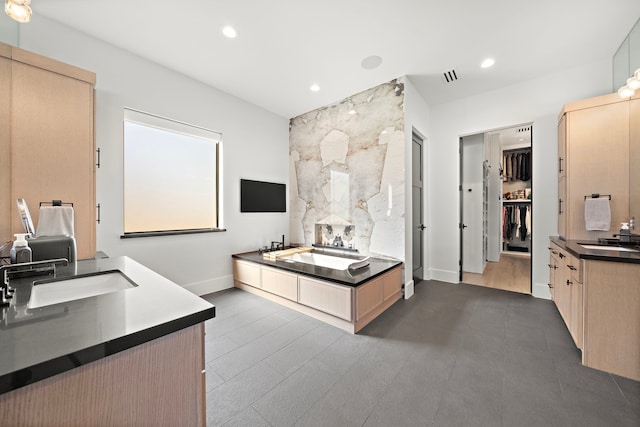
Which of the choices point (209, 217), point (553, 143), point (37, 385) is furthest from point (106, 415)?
point (553, 143)

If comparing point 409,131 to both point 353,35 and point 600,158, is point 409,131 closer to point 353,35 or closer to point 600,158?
point 353,35

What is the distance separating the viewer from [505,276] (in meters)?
4.41

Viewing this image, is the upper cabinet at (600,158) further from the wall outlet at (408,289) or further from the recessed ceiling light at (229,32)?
the recessed ceiling light at (229,32)

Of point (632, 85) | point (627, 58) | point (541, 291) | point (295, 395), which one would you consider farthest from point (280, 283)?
point (627, 58)

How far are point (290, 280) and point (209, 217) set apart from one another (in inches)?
67.4

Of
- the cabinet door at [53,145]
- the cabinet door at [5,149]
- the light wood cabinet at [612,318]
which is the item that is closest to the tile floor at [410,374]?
the light wood cabinet at [612,318]

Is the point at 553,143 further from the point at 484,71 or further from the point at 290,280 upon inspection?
the point at 290,280

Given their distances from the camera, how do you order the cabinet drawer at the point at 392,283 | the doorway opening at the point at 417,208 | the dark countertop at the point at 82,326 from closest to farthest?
the dark countertop at the point at 82,326, the cabinet drawer at the point at 392,283, the doorway opening at the point at 417,208

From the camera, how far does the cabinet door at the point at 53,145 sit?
1.81 meters

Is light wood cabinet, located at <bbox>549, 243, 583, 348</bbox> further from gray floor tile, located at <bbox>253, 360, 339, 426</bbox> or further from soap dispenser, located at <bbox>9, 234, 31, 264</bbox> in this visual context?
soap dispenser, located at <bbox>9, 234, 31, 264</bbox>

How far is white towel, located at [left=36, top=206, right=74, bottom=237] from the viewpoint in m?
1.83

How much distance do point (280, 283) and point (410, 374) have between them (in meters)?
1.78

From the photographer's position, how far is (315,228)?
4.41m

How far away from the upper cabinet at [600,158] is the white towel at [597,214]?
0.08m
